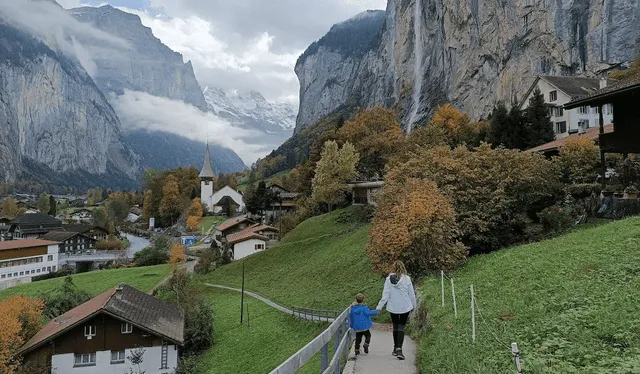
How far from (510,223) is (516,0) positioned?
82.0 metres

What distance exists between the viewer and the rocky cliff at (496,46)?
77.6m

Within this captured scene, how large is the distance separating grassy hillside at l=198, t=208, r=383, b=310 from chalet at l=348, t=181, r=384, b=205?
4.05 m

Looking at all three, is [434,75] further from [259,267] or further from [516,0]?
[259,267]

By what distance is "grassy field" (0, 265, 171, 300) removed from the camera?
5538cm

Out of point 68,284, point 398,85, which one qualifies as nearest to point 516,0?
point 398,85

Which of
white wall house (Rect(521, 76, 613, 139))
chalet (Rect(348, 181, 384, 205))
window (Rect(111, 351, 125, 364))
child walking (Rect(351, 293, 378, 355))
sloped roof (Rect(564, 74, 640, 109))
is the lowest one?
window (Rect(111, 351, 125, 364))

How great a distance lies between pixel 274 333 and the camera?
30219mm

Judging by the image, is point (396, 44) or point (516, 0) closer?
point (516, 0)

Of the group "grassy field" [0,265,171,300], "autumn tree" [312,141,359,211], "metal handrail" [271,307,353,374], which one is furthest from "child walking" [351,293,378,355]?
"autumn tree" [312,141,359,211]

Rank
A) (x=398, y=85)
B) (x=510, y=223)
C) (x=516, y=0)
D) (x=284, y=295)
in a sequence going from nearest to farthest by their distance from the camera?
(x=510, y=223), (x=284, y=295), (x=516, y=0), (x=398, y=85)

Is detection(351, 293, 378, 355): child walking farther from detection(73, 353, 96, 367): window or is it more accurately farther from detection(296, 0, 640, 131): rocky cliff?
detection(296, 0, 640, 131): rocky cliff

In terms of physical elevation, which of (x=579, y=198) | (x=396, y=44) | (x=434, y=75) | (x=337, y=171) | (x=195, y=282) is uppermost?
(x=396, y=44)

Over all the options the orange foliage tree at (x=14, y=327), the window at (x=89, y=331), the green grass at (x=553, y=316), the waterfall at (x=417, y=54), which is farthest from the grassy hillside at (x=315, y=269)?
the waterfall at (x=417, y=54)

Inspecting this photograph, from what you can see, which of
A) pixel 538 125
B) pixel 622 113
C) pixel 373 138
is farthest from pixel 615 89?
pixel 373 138
